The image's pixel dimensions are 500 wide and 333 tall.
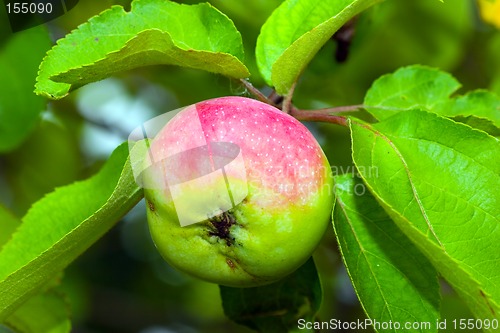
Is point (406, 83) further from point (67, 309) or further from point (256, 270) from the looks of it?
point (67, 309)

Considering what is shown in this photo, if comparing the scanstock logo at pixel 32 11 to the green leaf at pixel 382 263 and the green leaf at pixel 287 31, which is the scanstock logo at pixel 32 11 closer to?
the green leaf at pixel 287 31

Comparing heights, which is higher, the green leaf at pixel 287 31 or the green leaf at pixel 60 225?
the green leaf at pixel 287 31

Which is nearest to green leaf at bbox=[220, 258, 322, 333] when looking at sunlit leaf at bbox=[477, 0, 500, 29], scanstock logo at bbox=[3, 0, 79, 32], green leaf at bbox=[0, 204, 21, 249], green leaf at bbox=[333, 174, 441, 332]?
green leaf at bbox=[333, 174, 441, 332]

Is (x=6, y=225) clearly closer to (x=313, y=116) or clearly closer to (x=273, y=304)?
Answer: (x=273, y=304)

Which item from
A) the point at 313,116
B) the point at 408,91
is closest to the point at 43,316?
the point at 313,116

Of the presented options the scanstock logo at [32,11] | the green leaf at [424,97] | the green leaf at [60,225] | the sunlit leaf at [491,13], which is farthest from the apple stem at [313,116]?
the sunlit leaf at [491,13]

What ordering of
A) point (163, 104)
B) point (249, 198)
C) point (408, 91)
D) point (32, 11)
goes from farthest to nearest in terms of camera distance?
point (163, 104)
point (32, 11)
point (408, 91)
point (249, 198)
